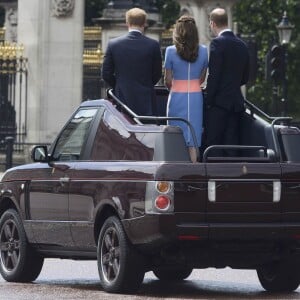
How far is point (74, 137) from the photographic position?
13961 millimetres

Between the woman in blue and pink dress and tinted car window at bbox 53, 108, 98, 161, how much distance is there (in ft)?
2.19

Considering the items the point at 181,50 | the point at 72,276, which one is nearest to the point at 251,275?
the point at 72,276

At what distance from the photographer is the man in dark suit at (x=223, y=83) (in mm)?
13906

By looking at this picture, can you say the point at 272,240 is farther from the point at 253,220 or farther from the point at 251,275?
the point at 251,275

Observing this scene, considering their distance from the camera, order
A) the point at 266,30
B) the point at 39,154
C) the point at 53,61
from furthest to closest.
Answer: the point at 266,30 < the point at 53,61 < the point at 39,154

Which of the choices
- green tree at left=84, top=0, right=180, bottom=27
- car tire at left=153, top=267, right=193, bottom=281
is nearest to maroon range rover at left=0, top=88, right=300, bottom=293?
car tire at left=153, top=267, right=193, bottom=281

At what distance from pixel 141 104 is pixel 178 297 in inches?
70.1

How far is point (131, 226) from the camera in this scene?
1263 cm

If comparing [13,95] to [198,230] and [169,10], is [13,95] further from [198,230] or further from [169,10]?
[169,10]

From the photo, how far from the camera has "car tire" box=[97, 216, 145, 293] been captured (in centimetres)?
1273

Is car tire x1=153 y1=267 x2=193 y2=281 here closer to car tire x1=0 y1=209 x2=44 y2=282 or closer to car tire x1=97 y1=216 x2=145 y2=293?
car tire x1=0 y1=209 x2=44 y2=282

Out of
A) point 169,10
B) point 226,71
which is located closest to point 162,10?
point 169,10

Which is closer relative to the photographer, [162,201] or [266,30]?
[162,201]

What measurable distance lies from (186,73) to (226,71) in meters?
0.34
